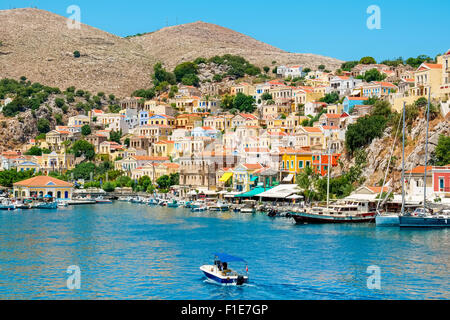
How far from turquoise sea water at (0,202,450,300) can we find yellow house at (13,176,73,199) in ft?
95.1

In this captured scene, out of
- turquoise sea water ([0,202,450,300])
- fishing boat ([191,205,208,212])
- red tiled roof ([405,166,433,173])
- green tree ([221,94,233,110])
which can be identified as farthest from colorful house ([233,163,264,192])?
green tree ([221,94,233,110])

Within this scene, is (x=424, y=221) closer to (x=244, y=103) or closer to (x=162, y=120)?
(x=162, y=120)

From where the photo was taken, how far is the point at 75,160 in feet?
365

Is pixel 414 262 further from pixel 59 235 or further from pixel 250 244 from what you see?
pixel 59 235

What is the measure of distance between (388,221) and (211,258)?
62.4ft

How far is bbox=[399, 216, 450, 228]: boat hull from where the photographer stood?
45719mm

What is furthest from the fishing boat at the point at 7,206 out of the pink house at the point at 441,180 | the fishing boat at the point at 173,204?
the pink house at the point at 441,180

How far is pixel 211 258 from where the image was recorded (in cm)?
3269

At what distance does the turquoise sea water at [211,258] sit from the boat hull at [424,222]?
92cm

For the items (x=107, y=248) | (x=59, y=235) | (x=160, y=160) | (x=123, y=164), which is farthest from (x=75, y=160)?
(x=107, y=248)

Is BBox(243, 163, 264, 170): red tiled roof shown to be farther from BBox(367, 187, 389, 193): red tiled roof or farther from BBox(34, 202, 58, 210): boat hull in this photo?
BBox(367, 187, 389, 193): red tiled roof

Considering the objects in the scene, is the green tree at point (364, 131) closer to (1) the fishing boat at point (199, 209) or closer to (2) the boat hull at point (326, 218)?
(2) the boat hull at point (326, 218)

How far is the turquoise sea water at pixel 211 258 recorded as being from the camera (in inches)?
992
